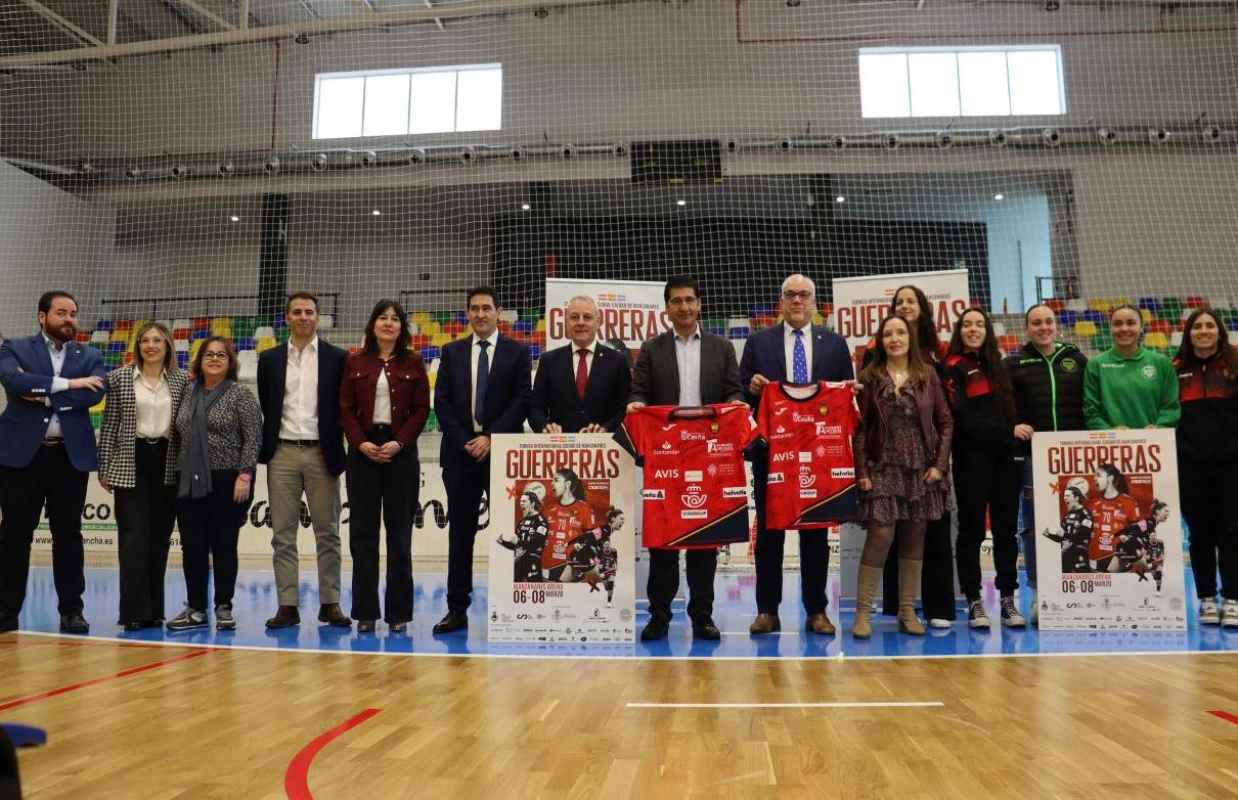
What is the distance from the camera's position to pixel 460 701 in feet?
10.4

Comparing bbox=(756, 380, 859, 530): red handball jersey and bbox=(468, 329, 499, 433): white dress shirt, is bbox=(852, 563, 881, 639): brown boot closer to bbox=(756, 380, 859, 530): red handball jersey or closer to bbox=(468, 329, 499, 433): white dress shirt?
bbox=(756, 380, 859, 530): red handball jersey

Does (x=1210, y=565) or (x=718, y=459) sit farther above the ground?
(x=718, y=459)

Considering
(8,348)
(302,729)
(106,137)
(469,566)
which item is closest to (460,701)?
(302,729)

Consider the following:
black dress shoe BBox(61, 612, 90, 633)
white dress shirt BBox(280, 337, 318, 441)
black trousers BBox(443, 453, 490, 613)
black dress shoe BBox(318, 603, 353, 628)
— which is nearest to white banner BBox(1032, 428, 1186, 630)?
black trousers BBox(443, 453, 490, 613)

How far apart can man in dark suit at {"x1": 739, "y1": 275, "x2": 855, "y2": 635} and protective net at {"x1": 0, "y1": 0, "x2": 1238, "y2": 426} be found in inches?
368

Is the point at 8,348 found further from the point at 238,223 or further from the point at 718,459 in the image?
the point at 238,223

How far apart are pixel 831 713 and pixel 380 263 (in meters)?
14.9

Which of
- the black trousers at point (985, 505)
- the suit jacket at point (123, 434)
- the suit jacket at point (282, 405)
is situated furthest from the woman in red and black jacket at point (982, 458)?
the suit jacket at point (123, 434)

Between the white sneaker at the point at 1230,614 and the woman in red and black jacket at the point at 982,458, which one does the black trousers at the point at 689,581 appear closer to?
the woman in red and black jacket at the point at 982,458

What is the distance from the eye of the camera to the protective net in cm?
1397

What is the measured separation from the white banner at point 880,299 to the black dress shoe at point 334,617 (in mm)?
3851

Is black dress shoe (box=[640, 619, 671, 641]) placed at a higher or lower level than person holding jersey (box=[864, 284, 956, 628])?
lower

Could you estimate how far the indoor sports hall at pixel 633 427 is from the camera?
2676 millimetres

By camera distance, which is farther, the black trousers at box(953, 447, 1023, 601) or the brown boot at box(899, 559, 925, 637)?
the black trousers at box(953, 447, 1023, 601)
